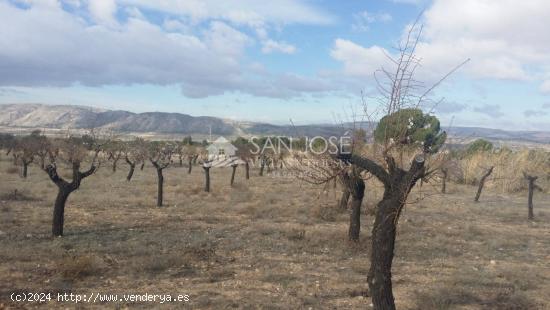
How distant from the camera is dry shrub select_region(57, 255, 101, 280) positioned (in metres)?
9.07

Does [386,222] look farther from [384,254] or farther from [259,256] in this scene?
[259,256]

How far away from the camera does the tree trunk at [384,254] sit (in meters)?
6.63

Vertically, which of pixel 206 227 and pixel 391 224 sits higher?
pixel 391 224

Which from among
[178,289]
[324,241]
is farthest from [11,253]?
[324,241]

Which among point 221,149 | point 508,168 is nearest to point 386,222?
point 508,168

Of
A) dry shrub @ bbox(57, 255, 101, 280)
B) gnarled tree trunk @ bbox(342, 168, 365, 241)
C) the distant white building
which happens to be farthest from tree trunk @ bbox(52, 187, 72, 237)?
the distant white building

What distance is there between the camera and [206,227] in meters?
15.6

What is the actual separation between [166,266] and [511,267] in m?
8.31

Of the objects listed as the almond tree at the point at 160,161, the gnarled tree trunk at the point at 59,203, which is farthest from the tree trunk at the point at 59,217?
the almond tree at the point at 160,161

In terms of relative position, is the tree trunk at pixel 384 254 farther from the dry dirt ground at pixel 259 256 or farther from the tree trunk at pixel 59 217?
the tree trunk at pixel 59 217

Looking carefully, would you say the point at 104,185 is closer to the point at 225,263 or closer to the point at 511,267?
the point at 225,263

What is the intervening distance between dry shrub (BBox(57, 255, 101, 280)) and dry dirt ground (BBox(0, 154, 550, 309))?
0.03 meters

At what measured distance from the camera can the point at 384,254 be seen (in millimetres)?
6770

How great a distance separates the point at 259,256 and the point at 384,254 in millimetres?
5333
